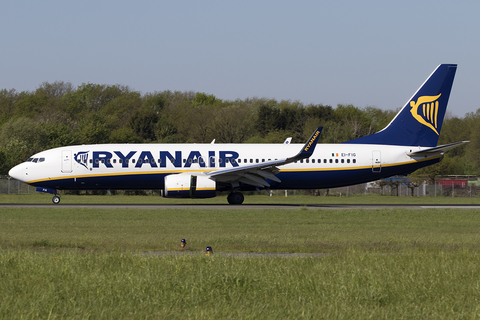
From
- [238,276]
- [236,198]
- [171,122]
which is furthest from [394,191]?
[238,276]

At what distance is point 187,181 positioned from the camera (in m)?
32.1

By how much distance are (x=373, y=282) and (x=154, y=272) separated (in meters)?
3.87

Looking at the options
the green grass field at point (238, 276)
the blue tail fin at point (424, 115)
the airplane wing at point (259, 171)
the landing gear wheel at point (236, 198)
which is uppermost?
the blue tail fin at point (424, 115)

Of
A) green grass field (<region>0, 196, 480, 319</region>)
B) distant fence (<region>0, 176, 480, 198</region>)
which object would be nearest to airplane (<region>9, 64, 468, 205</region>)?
green grass field (<region>0, 196, 480, 319</region>)

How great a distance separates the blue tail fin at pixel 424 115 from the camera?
36.6m

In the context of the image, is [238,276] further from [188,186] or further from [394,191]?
[394,191]

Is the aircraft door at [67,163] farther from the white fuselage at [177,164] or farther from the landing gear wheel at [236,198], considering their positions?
the landing gear wheel at [236,198]

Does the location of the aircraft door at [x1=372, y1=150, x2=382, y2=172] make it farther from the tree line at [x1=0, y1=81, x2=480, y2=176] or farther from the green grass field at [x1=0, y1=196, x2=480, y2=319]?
the tree line at [x1=0, y1=81, x2=480, y2=176]

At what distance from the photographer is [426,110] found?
37.0m

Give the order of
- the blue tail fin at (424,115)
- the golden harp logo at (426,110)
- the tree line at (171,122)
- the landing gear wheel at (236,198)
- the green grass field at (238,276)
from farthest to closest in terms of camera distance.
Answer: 1. the tree line at (171,122)
2. the golden harp logo at (426,110)
3. the blue tail fin at (424,115)
4. the landing gear wheel at (236,198)
5. the green grass field at (238,276)

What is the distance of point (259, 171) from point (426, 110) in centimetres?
1259

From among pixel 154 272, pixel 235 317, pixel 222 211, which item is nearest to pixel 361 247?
pixel 154 272

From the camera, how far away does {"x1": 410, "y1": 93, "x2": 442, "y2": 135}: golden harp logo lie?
36.9 m

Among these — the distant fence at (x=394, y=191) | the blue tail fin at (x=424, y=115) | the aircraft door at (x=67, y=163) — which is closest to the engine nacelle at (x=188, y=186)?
the aircraft door at (x=67, y=163)
